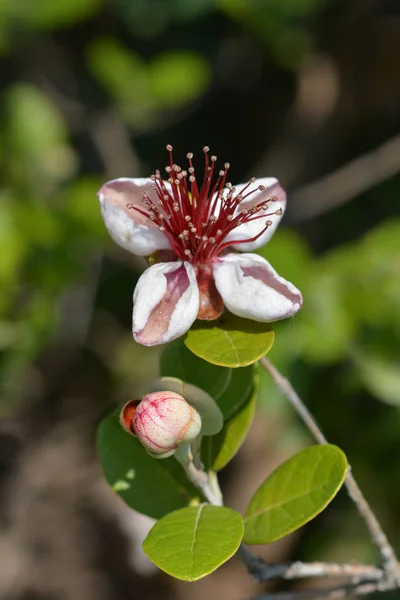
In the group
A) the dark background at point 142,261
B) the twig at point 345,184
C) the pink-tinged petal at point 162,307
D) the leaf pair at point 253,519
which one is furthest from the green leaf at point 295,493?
the twig at point 345,184

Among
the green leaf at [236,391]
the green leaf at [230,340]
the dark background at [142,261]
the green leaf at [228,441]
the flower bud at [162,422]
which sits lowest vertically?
the dark background at [142,261]

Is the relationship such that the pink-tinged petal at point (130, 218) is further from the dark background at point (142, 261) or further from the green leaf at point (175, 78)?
the green leaf at point (175, 78)

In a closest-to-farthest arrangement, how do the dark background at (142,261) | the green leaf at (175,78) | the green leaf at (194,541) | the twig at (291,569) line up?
the green leaf at (194,541) < the twig at (291,569) < the dark background at (142,261) < the green leaf at (175,78)

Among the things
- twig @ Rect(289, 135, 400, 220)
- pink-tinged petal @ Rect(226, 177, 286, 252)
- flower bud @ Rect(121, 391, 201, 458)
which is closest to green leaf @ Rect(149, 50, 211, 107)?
twig @ Rect(289, 135, 400, 220)

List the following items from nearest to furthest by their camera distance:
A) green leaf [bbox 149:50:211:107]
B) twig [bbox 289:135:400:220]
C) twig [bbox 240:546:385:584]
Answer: twig [bbox 240:546:385:584] → green leaf [bbox 149:50:211:107] → twig [bbox 289:135:400:220]

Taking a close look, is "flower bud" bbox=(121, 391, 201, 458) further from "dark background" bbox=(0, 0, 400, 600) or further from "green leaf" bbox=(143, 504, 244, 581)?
"dark background" bbox=(0, 0, 400, 600)

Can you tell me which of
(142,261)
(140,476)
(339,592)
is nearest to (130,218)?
(140,476)
